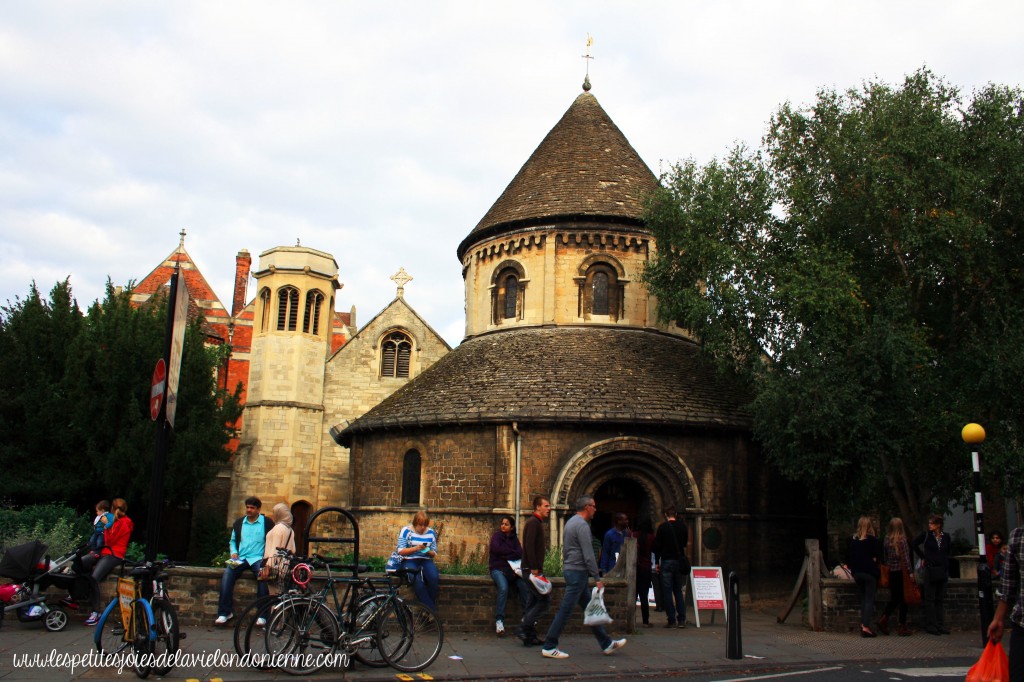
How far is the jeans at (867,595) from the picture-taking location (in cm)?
1267

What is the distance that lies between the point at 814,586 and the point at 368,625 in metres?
7.87

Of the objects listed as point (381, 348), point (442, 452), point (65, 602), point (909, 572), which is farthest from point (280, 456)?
point (909, 572)

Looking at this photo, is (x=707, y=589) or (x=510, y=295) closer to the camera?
(x=707, y=589)

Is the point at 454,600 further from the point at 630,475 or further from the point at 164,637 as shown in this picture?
the point at 630,475

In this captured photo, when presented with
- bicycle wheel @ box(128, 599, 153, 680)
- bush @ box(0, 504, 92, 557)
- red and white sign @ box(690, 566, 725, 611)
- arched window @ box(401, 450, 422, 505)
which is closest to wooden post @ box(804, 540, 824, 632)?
red and white sign @ box(690, 566, 725, 611)

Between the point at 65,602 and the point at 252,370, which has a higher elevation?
the point at 252,370

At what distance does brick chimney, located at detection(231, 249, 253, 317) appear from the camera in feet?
148

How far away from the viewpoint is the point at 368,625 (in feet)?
29.2

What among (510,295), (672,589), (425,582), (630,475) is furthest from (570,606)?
(510,295)

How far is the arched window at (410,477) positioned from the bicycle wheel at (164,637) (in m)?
12.5

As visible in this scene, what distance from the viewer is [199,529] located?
94.2 ft

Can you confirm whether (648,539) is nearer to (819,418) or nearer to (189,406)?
(819,418)

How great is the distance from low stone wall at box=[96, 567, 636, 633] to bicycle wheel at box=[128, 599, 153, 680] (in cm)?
300

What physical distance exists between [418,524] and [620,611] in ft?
11.2
